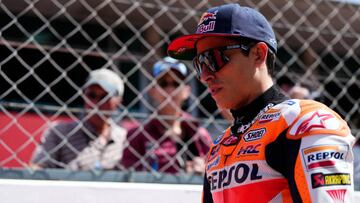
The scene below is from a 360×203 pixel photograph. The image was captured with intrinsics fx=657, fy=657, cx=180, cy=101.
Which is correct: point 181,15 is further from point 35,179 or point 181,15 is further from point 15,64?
point 35,179

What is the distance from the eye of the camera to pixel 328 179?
162 centimetres

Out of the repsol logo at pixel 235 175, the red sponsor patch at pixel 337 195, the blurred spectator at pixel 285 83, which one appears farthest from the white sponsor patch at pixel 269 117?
the blurred spectator at pixel 285 83

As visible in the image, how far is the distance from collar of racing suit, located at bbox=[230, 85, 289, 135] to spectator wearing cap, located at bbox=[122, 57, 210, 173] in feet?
3.75

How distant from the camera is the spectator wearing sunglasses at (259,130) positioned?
5.37ft

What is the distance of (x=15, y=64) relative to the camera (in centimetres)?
315

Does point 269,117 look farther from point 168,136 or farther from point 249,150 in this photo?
point 168,136

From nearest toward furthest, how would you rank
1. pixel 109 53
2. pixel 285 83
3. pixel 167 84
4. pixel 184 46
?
pixel 184 46 → pixel 167 84 → pixel 285 83 → pixel 109 53

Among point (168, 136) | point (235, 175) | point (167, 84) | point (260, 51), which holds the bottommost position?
point (168, 136)

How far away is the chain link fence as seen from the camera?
3.05 m

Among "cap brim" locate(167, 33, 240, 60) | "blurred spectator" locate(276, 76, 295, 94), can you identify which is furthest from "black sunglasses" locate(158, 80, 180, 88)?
"cap brim" locate(167, 33, 240, 60)

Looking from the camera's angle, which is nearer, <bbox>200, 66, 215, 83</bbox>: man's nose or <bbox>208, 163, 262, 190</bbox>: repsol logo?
<bbox>208, 163, 262, 190</bbox>: repsol logo

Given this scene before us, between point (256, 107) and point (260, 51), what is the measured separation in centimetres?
17

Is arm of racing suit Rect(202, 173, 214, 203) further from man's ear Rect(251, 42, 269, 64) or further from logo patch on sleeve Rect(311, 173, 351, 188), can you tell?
logo patch on sleeve Rect(311, 173, 351, 188)

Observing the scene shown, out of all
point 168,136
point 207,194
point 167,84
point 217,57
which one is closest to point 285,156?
point 217,57
